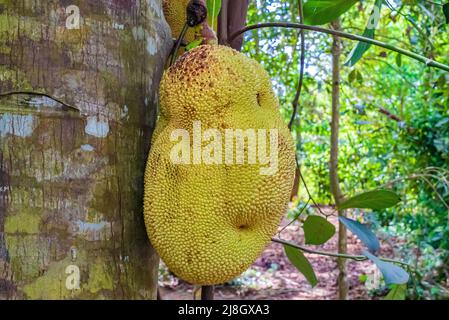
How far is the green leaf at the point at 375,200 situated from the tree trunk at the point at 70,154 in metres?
0.49

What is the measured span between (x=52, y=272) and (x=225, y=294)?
318 cm

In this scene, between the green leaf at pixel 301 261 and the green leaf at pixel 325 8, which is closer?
the green leaf at pixel 325 8

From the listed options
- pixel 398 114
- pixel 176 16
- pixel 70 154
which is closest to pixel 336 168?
pixel 176 16

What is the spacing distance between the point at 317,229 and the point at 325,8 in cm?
43

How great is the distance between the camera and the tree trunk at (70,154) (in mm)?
601

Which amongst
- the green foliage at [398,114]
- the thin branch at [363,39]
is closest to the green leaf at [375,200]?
the thin branch at [363,39]

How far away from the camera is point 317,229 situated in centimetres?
101

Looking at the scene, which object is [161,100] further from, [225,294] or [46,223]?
[225,294]

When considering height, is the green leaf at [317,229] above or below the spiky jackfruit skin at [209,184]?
below

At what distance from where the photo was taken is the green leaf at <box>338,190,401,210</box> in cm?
97

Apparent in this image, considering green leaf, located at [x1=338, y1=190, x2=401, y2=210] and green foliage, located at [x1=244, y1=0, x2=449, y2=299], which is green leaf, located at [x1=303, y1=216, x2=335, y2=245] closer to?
green leaf, located at [x1=338, y1=190, x2=401, y2=210]

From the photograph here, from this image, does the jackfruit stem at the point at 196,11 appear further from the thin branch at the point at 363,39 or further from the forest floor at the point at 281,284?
the forest floor at the point at 281,284

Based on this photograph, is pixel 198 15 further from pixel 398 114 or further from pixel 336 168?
pixel 398 114

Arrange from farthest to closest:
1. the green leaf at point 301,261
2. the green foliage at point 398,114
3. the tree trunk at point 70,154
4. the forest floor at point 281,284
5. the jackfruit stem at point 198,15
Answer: the forest floor at point 281,284 → the green foliage at point 398,114 → the green leaf at point 301,261 → the jackfruit stem at point 198,15 → the tree trunk at point 70,154
